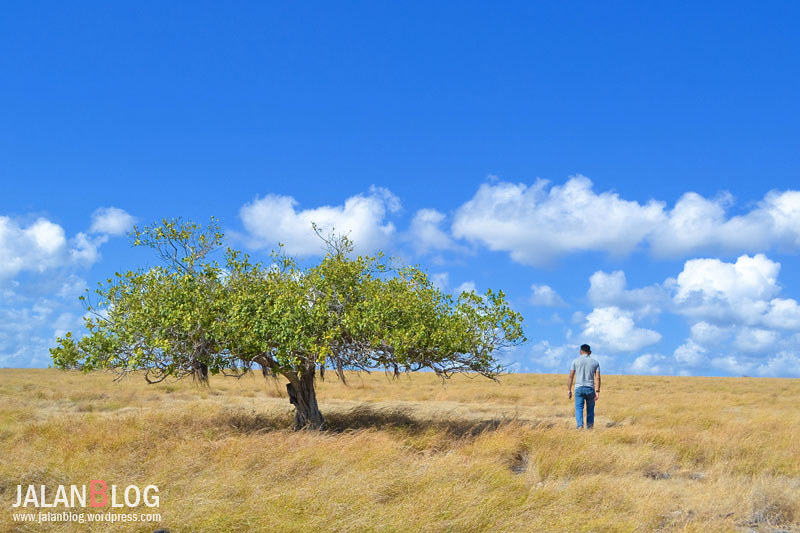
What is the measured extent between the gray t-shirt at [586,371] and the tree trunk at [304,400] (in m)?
6.92

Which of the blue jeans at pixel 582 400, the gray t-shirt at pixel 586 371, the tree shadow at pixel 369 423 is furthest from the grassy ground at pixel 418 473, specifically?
the gray t-shirt at pixel 586 371

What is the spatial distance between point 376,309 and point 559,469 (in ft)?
17.1

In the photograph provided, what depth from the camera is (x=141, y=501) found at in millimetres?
8102

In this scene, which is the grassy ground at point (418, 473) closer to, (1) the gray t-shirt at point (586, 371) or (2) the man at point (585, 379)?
(2) the man at point (585, 379)

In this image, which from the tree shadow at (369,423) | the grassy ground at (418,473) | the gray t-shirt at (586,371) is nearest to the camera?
the grassy ground at (418,473)

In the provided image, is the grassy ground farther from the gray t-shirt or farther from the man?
the gray t-shirt

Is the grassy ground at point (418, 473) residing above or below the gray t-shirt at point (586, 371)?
below

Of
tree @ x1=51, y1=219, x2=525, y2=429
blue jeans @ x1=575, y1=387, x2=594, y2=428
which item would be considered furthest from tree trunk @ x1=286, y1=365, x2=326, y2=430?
blue jeans @ x1=575, y1=387, x2=594, y2=428

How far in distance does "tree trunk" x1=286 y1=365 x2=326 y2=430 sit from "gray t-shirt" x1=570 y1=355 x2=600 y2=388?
6918mm

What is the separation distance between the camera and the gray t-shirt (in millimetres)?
15883

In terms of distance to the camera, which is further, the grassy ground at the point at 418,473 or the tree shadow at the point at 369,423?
the tree shadow at the point at 369,423

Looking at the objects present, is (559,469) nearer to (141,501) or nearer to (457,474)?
(457,474)

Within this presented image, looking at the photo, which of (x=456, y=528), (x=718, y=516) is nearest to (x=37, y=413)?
(x=456, y=528)

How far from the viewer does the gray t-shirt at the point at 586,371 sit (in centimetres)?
1588
